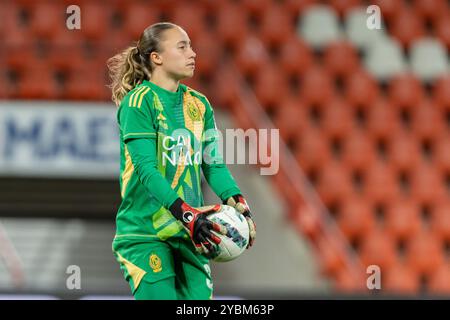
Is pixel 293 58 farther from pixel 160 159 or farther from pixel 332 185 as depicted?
pixel 160 159

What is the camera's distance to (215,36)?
6.80 metres

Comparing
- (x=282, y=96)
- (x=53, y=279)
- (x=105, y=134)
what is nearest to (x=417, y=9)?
(x=282, y=96)

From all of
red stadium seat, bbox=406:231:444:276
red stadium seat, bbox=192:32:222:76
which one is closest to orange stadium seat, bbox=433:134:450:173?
red stadium seat, bbox=406:231:444:276

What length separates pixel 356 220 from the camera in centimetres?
644

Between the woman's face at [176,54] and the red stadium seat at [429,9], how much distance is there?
469 cm

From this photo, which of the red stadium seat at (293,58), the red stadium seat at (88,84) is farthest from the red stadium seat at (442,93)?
the red stadium seat at (88,84)

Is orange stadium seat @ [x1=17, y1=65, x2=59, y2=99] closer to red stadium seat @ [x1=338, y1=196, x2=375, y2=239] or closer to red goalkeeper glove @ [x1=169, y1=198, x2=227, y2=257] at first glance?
red stadium seat @ [x1=338, y1=196, x2=375, y2=239]

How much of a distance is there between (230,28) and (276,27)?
351 mm

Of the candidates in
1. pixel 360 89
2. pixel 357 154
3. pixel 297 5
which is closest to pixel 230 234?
pixel 357 154

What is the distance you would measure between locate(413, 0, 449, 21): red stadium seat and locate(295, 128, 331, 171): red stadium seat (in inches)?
54.6

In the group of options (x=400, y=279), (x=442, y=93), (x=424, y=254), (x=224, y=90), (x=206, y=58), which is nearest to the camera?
(x=206, y=58)
